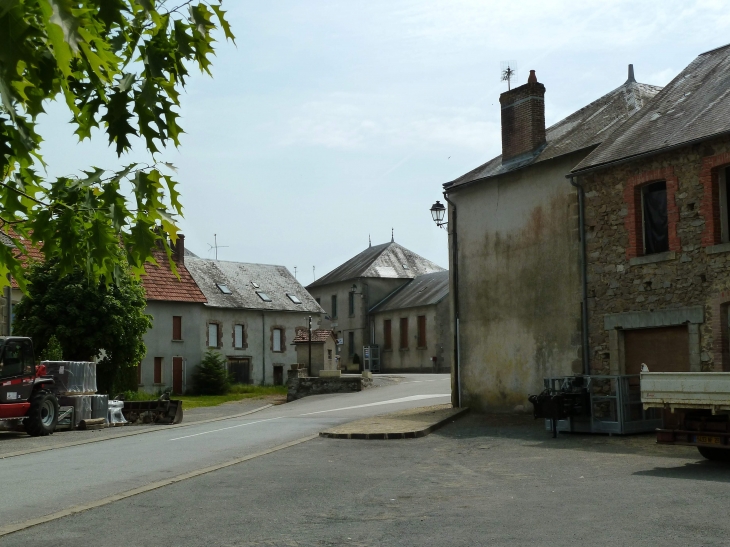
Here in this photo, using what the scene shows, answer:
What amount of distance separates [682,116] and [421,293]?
45.9 meters

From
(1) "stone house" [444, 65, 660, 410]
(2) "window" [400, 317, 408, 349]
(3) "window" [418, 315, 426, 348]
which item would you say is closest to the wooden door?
(3) "window" [418, 315, 426, 348]

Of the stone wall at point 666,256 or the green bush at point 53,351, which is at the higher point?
the stone wall at point 666,256

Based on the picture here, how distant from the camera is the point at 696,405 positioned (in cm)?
1266

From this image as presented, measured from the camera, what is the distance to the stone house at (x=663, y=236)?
17.8 metres

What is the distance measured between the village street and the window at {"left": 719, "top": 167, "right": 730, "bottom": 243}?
4.89m

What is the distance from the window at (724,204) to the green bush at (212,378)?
113ft

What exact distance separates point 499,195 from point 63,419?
41.8ft

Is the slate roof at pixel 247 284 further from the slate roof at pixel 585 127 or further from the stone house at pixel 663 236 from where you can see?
the stone house at pixel 663 236

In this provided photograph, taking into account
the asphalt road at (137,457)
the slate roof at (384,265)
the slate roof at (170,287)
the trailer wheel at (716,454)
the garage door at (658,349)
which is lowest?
the asphalt road at (137,457)

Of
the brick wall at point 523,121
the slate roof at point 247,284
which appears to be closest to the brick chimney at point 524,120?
the brick wall at point 523,121

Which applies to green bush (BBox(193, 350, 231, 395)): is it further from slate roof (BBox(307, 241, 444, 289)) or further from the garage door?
the garage door

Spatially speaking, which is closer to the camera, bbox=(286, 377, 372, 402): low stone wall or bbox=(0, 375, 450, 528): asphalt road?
bbox=(0, 375, 450, 528): asphalt road

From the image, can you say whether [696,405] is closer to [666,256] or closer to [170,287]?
[666,256]

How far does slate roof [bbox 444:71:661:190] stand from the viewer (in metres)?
22.6
